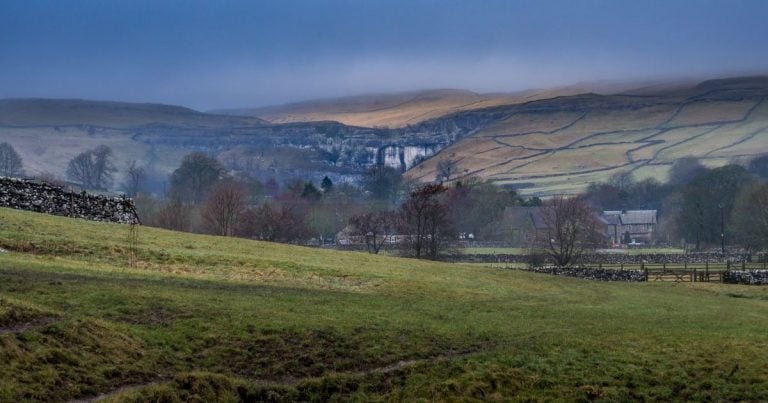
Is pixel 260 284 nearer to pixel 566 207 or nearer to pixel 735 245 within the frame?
pixel 566 207

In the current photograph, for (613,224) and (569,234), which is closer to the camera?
(569,234)

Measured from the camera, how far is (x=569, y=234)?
97.6 m

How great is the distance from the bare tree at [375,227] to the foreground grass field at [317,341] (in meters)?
72.5

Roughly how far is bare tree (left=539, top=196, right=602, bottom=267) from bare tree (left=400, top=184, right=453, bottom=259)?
12.5 metres

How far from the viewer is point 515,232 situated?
151 meters

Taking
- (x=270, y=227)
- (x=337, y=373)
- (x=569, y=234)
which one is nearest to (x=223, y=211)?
(x=270, y=227)

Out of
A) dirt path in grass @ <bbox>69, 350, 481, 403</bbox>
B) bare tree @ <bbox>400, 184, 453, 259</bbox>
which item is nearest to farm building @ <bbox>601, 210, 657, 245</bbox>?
bare tree @ <bbox>400, 184, 453, 259</bbox>

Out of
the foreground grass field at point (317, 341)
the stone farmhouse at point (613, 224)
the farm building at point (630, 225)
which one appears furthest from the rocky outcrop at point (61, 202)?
the farm building at point (630, 225)

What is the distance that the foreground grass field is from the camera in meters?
20.5

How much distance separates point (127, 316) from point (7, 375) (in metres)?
6.51

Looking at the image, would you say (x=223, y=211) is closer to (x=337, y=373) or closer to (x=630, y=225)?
(x=337, y=373)

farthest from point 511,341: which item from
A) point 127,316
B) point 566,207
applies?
point 566,207

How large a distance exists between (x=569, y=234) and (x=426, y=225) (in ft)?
53.1

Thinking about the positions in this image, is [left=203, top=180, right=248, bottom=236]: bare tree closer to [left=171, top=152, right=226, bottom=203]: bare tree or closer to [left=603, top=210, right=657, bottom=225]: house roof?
[left=171, top=152, right=226, bottom=203]: bare tree
